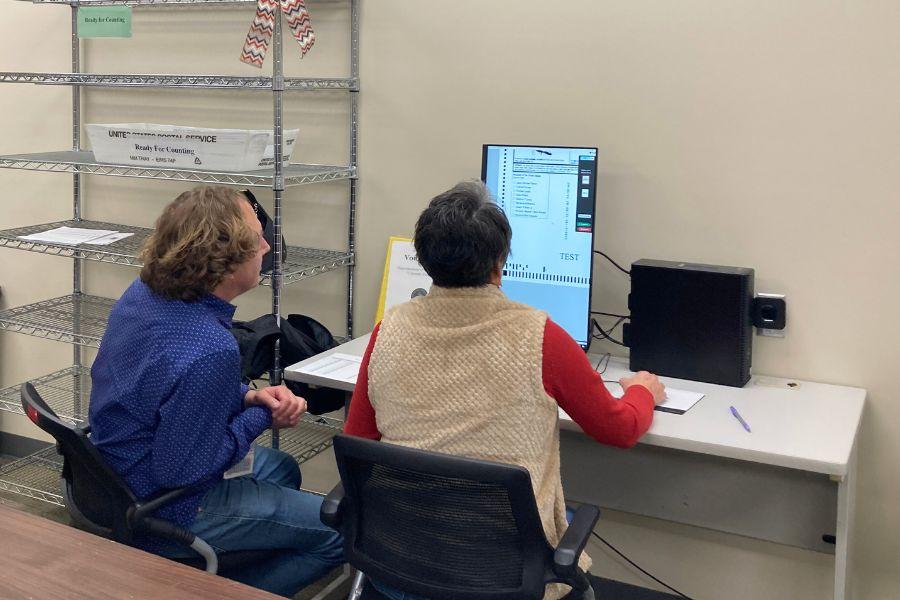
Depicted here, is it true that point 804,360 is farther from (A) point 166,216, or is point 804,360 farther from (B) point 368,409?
(A) point 166,216

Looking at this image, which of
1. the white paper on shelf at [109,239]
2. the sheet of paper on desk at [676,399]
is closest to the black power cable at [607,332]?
the sheet of paper on desk at [676,399]

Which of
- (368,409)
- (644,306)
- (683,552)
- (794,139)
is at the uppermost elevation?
(794,139)

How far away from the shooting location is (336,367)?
2.41 m

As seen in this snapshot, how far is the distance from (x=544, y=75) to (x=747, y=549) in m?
1.43

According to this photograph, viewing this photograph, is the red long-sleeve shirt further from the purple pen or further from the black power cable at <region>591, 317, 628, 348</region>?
the black power cable at <region>591, 317, 628, 348</region>

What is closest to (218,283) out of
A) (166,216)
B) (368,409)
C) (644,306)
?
(166,216)

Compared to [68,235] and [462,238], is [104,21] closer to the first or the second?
[68,235]

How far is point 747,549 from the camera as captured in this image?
2.55 metres

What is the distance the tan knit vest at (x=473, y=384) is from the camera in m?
1.65

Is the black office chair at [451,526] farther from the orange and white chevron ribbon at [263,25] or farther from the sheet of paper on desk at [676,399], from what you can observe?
the orange and white chevron ribbon at [263,25]

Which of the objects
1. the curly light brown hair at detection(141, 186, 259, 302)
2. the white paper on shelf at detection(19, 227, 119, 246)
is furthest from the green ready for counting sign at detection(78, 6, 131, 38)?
the curly light brown hair at detection(141, 186, 259, 302)

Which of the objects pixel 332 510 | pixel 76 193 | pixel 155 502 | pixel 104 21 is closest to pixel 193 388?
pixel 155 502

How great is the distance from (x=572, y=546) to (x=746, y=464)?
74cm

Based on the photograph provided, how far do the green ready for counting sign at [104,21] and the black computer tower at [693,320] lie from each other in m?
1.72
